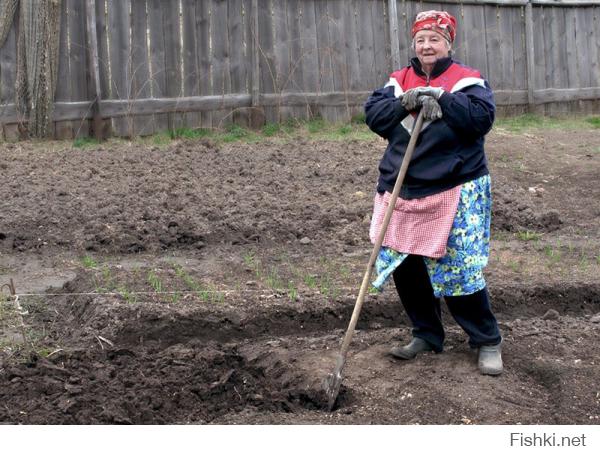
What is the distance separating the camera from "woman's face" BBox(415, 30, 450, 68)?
15.0 ft

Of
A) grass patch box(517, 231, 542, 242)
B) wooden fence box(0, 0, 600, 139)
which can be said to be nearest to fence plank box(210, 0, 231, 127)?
wooden fence box(0, 0, 600, 139)

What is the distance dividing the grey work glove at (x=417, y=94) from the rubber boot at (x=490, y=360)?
121 centimetres

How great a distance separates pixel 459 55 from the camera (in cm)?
1361

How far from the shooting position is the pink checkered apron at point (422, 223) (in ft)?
15.0

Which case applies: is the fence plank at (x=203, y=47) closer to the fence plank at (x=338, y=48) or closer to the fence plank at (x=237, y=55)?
the fence plank at (x=237, y=55)

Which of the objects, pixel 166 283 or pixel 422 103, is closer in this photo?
pixel 422 103

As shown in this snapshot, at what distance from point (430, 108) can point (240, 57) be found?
759cm

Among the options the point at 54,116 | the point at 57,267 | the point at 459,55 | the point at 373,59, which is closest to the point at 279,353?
the point at 57,267

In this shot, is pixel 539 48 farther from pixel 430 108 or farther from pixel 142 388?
pixel 142 388

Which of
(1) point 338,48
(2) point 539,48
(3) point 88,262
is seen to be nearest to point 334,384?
(3) point 88,262

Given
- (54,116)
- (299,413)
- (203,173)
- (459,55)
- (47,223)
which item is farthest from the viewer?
(459,55)

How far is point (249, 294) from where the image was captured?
6.07m

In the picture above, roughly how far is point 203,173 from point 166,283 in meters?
3.00

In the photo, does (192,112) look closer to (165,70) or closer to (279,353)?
(165,70)
